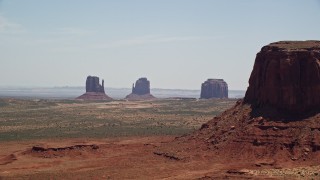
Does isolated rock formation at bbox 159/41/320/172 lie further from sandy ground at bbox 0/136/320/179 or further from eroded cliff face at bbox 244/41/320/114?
sandy ground at bbox 0/136/320/179

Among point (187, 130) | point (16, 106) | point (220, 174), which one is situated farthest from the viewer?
point (16, 106)

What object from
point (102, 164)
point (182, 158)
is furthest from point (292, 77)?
point (102, 164)

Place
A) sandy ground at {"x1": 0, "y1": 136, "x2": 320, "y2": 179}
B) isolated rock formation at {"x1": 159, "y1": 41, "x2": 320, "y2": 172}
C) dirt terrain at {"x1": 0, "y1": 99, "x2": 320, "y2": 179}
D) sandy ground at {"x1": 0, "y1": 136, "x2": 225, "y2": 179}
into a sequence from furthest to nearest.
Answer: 1. isolated rock formation at {"x1": 159, "y1": 41, "x2": 320, "y2": 172}
2. sandy ground at {"x1": 0, "y1": 136, "x2": 225, "y2": 179}
3. dirt terrain at {"x1": 0, "y1": 99, "x2": 320, "y2": 179}
4. sandy ground at {"x1": 0, "y1": 136, "x2": 320, "y2": 179}

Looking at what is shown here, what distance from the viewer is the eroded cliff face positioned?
2071 inches

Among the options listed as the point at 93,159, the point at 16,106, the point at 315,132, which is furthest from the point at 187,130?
the point at 16,106

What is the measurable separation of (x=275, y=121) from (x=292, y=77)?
6.02 metres

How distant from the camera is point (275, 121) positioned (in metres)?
53.0

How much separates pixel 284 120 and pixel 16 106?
434 ft

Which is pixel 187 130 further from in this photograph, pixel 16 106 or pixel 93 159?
pixel 16 106

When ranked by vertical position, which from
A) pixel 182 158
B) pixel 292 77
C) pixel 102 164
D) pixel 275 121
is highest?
pixel 292 77

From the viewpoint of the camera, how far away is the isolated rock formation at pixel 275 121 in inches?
1906

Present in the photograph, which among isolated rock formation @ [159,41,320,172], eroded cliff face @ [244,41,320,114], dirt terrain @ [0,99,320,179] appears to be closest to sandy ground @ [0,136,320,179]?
dirt terrain @ [0,99,320,179]

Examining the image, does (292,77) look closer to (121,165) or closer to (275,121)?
(275,121)

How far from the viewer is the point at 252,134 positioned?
2071 inches
